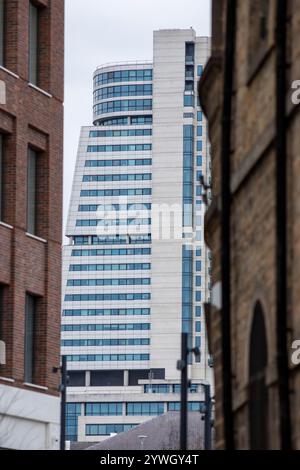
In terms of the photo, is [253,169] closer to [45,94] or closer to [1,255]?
[1,255]

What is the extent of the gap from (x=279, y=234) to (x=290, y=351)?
3.82 feet

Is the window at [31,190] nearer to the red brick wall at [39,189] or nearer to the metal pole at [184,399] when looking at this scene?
the red brick wall at [39,189]

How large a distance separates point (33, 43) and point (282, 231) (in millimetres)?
30445

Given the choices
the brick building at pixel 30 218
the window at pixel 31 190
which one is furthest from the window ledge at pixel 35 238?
the window at pixel 31 190

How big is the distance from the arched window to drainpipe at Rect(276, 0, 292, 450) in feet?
5.21

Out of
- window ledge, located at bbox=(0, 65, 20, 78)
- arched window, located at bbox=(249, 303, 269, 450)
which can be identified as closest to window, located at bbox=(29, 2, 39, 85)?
window ledge, located at bbox=(0, 65, 20, 78)

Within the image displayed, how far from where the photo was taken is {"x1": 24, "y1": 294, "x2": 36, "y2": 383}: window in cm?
4294

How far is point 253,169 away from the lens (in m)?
17.9

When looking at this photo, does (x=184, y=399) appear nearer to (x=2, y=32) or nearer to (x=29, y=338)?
(x=29, y=338)

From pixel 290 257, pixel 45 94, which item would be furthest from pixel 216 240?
pixel 45 94

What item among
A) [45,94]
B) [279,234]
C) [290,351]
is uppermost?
[45,94]

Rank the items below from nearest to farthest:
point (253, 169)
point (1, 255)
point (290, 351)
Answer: point (290, 351) < point (253, 169) < point (1, 255)

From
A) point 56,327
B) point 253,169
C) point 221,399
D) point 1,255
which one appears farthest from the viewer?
point 56,327

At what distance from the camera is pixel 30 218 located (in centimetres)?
4416
